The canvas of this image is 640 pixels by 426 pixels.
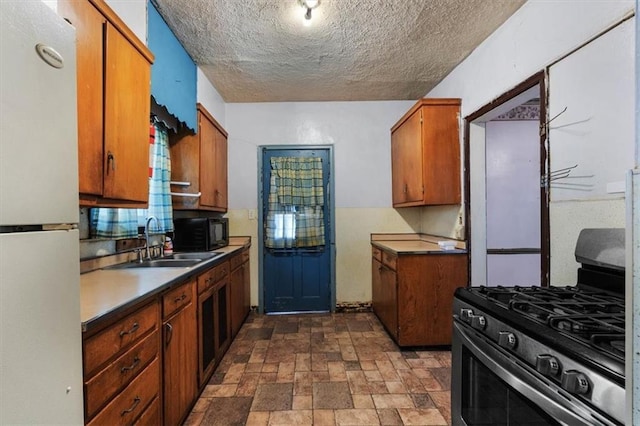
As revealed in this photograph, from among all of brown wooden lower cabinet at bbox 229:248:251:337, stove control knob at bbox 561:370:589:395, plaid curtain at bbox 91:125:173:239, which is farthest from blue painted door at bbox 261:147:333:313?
stove control knob at bbox 561:370:589:395

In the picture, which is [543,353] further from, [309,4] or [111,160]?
[309,4]

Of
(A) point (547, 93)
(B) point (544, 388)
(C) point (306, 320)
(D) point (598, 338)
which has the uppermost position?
(A) point (547, 93)

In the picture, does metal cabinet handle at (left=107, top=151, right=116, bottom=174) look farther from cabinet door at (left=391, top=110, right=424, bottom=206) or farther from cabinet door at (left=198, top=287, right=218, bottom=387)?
cabinet door at (left=391, top=110, right=424, bottom=206)

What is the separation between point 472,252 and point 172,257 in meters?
2.62

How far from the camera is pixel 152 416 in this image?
1.43m

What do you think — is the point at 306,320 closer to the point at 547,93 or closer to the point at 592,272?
the point at 592,272

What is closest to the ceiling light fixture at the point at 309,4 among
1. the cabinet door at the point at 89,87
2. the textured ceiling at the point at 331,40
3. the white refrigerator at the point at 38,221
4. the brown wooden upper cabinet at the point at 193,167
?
the textured ceiling at the point at 331,40

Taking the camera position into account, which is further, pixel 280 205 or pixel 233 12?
pixel 280 205

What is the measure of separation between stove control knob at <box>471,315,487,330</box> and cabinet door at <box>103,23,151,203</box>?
167cm

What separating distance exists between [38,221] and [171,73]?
203 cm

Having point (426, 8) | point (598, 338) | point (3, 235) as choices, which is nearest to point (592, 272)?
point (598, 338)

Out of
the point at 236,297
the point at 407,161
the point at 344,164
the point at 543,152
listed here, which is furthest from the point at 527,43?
the point at 236,297

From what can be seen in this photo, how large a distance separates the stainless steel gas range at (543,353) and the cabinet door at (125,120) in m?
1.69

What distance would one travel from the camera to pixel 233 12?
2.19m
